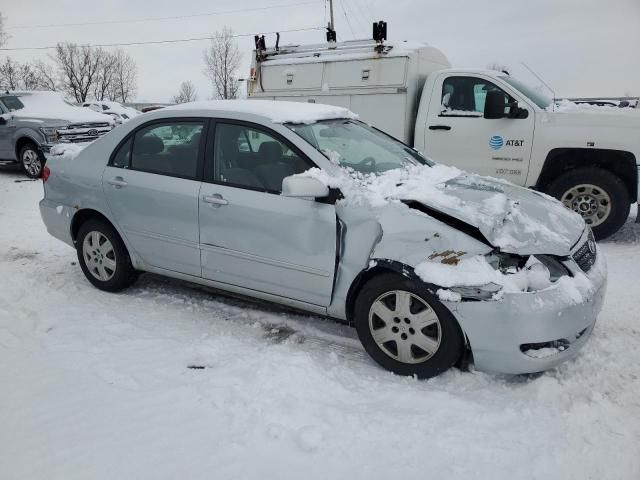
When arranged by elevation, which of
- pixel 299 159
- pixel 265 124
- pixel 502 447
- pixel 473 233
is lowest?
pixel 502 447

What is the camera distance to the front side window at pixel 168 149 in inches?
149

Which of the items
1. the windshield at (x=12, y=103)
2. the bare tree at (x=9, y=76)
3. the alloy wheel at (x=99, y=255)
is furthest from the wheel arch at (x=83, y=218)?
the bare tree at (x=9, y=76)

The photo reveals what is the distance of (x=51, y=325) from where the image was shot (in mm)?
3707

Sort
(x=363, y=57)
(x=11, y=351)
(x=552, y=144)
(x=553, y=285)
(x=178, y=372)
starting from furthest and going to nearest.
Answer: (x=363, y=57), (x=552, y=144), (x=11, y=351), (x=178, y=372), (x=553, y=285)

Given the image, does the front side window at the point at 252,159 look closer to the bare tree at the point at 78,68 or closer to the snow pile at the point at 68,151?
the snow pile at the point at 68,151

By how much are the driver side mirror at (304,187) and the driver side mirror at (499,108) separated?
364 centimetres

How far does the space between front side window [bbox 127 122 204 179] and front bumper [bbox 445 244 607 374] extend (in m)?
2.26

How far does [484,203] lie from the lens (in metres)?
3.05

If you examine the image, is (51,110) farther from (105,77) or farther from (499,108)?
(105,77)

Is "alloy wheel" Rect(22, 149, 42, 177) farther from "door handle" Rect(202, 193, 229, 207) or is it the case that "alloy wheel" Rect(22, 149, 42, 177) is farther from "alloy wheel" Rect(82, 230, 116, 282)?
"door handle" Rect(202, 193, 229, 207)

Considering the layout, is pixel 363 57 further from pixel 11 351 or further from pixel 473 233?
pixel 11 351

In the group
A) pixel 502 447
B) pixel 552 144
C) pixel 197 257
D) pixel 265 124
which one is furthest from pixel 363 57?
pixel 502 447

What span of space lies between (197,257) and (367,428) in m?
1.91

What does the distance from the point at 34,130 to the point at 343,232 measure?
9923 mm
